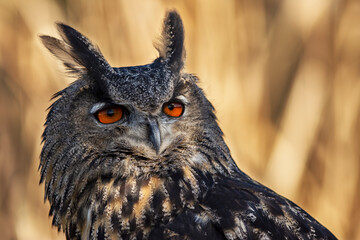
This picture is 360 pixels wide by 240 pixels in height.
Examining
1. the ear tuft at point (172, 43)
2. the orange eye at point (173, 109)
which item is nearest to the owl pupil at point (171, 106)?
the orange eye at point (173, 109)

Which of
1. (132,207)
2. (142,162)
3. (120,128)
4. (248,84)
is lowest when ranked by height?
(132,207)

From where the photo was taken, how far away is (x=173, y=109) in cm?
182

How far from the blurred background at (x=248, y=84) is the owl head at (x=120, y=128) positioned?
139 centimetres

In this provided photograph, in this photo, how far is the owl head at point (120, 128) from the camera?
1740mm

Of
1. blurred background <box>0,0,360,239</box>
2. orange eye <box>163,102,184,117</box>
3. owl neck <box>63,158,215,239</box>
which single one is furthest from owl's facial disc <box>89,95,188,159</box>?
blurred background <box>0,0,360,239</box>

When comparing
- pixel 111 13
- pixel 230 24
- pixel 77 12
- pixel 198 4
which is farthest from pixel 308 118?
pixel 77 12

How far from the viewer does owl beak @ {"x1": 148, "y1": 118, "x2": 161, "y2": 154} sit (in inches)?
66.4

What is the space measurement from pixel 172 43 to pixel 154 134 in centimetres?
41

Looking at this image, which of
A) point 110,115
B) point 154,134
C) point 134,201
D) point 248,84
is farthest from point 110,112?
point 248,84

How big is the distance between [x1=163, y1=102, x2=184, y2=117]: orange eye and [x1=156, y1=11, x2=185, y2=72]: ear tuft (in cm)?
13

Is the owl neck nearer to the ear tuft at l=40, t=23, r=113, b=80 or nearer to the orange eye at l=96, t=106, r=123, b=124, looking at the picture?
the orange eye at l=96, t=106, r=123, b=124

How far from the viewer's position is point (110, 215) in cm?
167

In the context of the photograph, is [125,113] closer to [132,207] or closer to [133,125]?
[133,125]

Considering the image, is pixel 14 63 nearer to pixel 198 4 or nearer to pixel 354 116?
pixel 198 4
